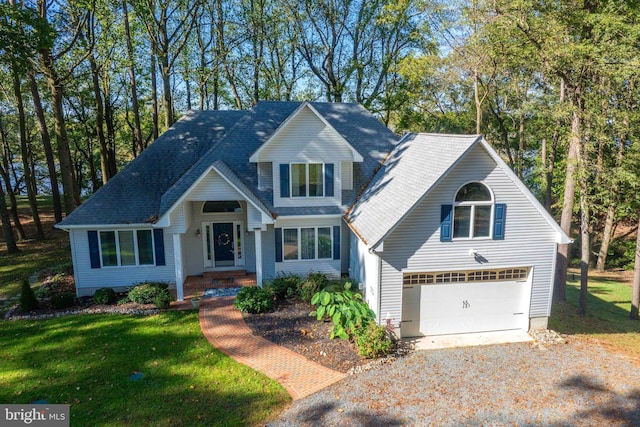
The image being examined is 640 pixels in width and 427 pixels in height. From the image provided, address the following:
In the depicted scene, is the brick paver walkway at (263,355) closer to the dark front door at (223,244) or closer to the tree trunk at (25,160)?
the dark front door at (223,244)

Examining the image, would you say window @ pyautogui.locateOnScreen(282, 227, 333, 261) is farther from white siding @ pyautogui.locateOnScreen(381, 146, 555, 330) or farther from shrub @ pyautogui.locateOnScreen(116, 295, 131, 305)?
shrub @ pyautogui.locateOnScreen(116, 295, 131, 305)

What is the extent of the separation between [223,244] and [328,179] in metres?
5.72

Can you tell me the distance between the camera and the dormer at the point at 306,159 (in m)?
14.9

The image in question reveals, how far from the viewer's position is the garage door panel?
1212cm

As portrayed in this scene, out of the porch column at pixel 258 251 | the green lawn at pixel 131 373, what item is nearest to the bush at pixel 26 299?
the green lawn at pixel 131 373

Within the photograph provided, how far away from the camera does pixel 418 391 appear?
9.21 m

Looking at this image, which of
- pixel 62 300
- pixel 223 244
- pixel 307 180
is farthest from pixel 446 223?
pixel 62 300

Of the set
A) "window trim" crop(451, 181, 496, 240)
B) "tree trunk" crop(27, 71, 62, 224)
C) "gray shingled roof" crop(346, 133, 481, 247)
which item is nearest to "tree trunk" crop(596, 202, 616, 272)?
"gray shingled roof" crop(346, 133, 481, 247)

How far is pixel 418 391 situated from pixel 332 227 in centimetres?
783

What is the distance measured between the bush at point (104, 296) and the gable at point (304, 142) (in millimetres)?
7486

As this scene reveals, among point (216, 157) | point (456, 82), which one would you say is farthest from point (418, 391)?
point (456, 82)

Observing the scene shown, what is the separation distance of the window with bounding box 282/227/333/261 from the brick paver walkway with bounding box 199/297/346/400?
350 centimetres

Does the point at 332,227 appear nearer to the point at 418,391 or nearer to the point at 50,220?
the point at 418,391

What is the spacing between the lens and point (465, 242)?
11.8 meters
